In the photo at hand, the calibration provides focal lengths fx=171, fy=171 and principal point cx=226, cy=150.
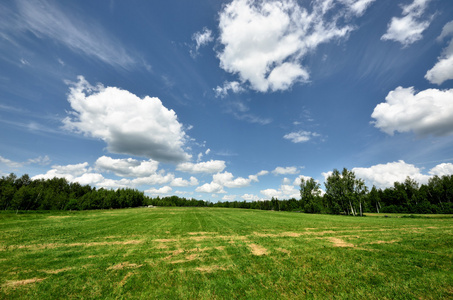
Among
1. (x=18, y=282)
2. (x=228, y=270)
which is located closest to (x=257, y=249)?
(x=228, y=270)

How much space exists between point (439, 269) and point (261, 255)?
11.7 m

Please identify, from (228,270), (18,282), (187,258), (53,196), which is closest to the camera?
(18,282)

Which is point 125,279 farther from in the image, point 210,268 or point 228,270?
point 228,270

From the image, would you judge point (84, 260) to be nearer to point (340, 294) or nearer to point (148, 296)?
point (148, 296)

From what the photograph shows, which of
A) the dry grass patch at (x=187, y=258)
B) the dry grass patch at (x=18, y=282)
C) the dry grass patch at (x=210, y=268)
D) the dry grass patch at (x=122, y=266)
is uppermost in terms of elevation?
the dry grass patch at (x=210, y=268)

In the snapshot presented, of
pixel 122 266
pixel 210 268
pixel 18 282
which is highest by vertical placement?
pixel 210 268

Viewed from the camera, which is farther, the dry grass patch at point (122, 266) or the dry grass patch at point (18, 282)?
the dry grass patch at point (122, 266)

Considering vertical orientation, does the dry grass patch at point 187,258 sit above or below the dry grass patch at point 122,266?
above

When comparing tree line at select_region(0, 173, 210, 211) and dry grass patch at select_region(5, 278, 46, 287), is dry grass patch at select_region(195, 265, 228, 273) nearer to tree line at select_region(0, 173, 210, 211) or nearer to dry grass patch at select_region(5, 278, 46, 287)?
dry grass patch at select_region(5, 278, 46, 287)

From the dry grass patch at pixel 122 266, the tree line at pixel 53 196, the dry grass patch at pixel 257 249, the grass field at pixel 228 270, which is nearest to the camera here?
the grass field at pixel 228 270

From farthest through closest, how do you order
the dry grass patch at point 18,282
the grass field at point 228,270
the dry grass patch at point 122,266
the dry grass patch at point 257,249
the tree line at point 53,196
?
the tree line at point 53,196 → the dry grass patch at point 257,249 → the dry grass patch at point 122,266 → the dry grass patch at point 18,282 → the grass field at point 228,270

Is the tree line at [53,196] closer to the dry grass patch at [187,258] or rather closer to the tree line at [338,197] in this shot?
the tree line at [338,197]

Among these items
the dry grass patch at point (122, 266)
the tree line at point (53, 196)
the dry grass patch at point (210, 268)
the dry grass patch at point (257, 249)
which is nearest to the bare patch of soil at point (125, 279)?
the dry grass patch at point (122, 266)

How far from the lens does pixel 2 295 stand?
8836 millimetres
